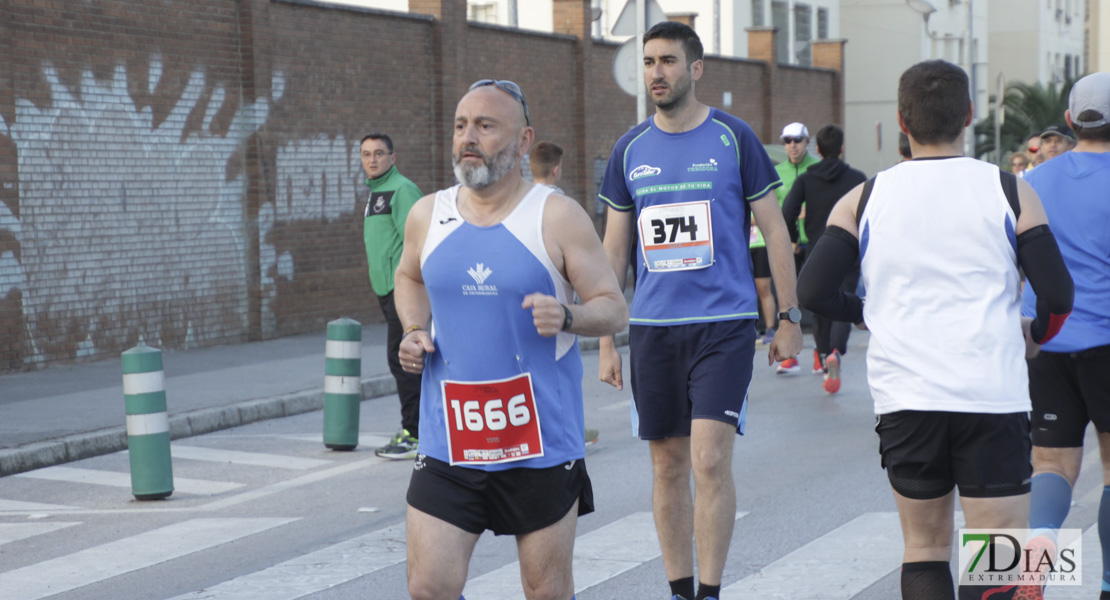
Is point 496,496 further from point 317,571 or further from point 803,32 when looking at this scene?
point 803,32

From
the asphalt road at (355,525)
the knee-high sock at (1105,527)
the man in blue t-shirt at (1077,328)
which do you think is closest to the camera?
the man in blue t-shirt at (1077,328)

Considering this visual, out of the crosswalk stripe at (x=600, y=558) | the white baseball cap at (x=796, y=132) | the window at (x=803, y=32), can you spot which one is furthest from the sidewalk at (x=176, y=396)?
the window at (x=803, y=32)

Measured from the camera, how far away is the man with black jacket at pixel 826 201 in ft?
37.8

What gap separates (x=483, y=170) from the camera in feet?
13.3

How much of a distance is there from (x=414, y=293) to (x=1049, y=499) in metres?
2.42

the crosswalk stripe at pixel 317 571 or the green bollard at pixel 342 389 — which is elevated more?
the green bollard at pixel 342 389

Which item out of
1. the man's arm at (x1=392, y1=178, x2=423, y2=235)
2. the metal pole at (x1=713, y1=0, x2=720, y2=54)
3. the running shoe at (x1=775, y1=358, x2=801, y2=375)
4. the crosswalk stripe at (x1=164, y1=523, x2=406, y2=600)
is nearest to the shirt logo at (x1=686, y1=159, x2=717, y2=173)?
the crosswalk stripe at (x1=164, y1=523, x2=406, y2=600)

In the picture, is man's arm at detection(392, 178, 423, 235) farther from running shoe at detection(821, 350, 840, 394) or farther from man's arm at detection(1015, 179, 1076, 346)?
man's arm at detection(1015, 179, 1076, 346)

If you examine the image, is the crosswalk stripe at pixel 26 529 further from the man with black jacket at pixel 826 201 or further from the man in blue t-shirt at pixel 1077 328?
the man with black jacket at pixel 826 201

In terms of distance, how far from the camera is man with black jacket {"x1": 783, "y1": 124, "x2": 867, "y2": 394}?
11.5 metres

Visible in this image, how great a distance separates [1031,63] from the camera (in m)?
60.2

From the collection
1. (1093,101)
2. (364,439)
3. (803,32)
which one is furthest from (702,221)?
(803,32)

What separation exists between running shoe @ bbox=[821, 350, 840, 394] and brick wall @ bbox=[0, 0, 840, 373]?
287 inches

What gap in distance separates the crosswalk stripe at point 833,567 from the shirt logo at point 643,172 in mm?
1735
